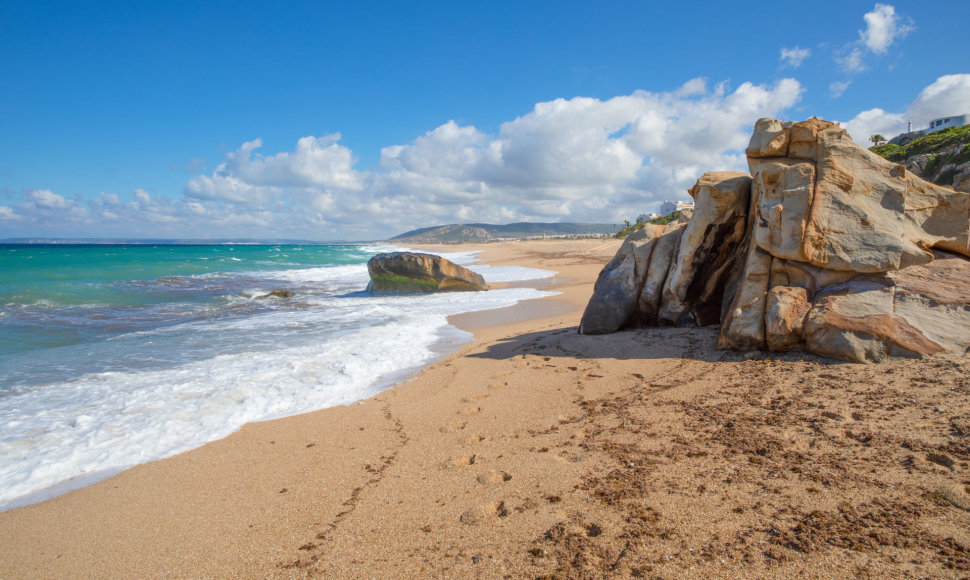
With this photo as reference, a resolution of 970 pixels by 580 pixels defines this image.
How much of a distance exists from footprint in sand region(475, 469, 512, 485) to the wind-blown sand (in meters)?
0.01

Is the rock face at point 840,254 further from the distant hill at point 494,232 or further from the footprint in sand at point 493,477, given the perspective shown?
the distant hill at point 494,232

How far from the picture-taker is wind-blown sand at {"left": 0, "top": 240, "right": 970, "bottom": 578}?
7.59 feet

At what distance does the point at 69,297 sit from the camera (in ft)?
54.6

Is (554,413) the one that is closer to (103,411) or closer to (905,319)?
(905,319)

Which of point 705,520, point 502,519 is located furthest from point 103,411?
point 705,520

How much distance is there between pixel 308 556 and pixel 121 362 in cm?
690

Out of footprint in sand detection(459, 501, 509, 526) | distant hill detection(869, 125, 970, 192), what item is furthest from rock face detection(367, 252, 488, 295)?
distant hill detection(869, 125, 970, 192)

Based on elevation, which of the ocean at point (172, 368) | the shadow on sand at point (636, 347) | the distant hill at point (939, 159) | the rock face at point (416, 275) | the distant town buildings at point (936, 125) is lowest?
the ocean at point (172, 368)

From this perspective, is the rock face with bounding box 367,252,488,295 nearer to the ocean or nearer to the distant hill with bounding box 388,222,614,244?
the ocean

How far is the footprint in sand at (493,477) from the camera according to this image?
3.31 meters

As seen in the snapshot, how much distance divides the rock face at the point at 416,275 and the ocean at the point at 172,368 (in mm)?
1472

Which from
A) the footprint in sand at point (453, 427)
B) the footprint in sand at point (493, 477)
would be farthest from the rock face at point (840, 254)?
the footprint in sand at point (493, 477)

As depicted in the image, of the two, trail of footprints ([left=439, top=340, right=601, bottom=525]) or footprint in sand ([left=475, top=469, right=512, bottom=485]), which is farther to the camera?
footprint in sand ([left=475, top=469, right=512, bottom=485])

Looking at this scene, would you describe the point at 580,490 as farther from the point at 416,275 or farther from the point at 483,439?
the point at 416,275
